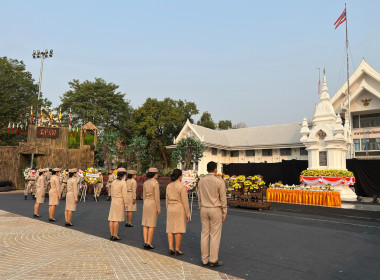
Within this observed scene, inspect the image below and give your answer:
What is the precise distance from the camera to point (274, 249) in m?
6.29

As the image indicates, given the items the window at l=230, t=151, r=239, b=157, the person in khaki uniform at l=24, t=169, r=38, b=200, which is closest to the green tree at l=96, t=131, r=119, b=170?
the person in khaki uniform at l=24, t=169, r=38, b=200

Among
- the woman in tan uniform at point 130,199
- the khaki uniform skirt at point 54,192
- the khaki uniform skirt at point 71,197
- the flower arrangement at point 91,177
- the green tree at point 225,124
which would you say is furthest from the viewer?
the green tree at point 225,124

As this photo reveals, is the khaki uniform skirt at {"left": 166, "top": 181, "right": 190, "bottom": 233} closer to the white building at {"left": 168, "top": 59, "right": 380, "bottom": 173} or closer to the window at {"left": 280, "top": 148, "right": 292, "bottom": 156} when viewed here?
the white building at {"left": 168, "top": 59, "right": 380, "bottom": 173}

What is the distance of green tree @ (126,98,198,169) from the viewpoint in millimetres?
38875

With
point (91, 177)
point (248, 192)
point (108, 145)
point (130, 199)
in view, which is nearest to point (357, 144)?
point (248, 192)

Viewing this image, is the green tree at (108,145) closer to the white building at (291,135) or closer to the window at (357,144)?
the white building at (291,135)

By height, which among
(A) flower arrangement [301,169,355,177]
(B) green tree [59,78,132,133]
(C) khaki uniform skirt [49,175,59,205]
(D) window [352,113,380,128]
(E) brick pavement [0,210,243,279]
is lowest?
(E) brick pavement [0,210,243,279]

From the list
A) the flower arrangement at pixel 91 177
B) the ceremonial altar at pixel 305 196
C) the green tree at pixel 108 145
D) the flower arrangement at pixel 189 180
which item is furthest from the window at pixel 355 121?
the flower arrangement at pixel 91 177

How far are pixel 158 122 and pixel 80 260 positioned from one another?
112 ft

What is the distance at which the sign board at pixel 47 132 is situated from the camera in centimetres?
2641

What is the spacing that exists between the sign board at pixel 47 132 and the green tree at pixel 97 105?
34.7 feet

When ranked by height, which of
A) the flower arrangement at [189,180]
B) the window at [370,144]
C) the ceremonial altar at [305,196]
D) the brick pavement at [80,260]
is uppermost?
the window at [370,144]

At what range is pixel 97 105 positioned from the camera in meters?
38.3

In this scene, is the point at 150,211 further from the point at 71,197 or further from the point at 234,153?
the point at 234,153
